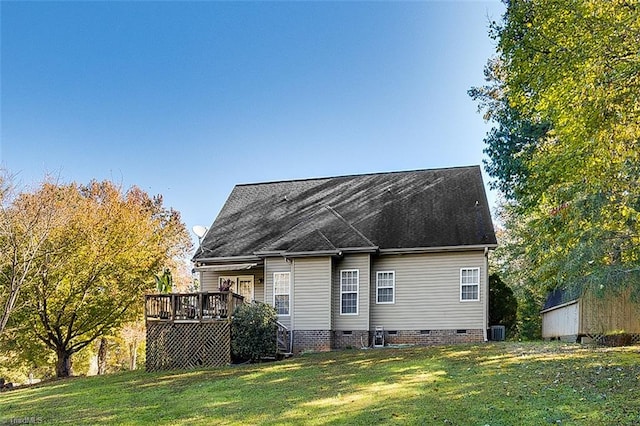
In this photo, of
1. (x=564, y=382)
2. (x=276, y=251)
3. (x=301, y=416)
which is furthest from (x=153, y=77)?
(x=564, y=382)

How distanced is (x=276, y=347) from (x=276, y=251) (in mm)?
3655

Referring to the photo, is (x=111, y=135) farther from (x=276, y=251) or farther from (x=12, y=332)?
(x=276, y=251)

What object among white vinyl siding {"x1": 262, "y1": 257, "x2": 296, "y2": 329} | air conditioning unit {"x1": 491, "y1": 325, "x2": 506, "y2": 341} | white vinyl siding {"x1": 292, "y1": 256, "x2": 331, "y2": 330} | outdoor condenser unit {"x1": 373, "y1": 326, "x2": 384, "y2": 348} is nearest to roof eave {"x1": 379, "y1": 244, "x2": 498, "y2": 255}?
white vinyl siding {"x1": 292, "y1": 256, "x2": 331, "y2": 330}

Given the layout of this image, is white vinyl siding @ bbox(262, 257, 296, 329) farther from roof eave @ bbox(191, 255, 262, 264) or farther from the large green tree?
the large green tree

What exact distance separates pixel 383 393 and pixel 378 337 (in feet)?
29.8

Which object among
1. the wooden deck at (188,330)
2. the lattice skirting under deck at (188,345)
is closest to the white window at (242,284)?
the wooden deck at (188,330)

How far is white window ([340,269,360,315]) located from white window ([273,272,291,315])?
1898 mm

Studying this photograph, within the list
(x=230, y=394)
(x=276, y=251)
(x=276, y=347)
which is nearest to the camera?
(x=230, y=394)

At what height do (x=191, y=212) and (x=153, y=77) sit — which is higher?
(x=153, y=77)

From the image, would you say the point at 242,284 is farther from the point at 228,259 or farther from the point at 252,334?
the point at 252,334

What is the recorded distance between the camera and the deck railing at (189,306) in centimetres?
1436

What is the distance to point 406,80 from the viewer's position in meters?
20.6

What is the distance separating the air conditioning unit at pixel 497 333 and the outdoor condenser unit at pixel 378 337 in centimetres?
447

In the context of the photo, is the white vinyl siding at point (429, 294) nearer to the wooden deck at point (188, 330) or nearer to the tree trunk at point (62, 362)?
the wooden deck at point (188, 330)
